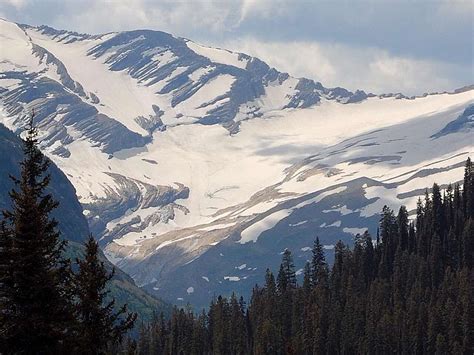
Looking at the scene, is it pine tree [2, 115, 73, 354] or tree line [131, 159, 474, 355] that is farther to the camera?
tree line [131, 159, 474, 355]

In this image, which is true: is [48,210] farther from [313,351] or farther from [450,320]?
[313,351]

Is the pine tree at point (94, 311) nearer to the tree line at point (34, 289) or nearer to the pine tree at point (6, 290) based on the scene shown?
the tree line at point (34, 289)

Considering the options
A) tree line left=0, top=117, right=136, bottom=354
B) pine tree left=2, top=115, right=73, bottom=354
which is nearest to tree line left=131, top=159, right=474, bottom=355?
tree line left=0, top=117, right=136, bottom=354

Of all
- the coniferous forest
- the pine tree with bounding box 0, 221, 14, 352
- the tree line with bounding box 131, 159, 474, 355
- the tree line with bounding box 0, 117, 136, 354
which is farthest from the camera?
the tree line with bounding box 131, 159, 474, 355

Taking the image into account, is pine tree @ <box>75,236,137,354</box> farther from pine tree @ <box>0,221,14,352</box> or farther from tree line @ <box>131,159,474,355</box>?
tree line @ <box>131,159,474,355</box>

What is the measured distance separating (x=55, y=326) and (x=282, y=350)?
14303 centimetres

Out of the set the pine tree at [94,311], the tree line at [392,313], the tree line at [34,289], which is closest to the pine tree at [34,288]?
the tree line at [34,289]

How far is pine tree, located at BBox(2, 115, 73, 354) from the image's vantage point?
39812mm

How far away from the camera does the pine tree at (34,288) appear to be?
39.8 m

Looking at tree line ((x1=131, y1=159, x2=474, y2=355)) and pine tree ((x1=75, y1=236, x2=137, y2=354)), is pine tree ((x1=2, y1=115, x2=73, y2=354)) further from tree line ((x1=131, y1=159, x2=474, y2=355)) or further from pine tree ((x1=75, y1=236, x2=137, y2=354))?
tree line ((x1=131, y1=159, x2=474, y2=355))

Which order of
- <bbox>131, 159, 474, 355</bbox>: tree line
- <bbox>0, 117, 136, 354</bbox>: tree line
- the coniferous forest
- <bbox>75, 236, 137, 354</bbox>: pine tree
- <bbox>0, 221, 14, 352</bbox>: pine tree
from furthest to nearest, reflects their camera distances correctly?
<bbox>131, 159, 474, 355</bbox>: tree line < <bbox>75, 236, 137, 354</bbox>: pine tree < the coniferous forest < <bbox>0, 117, 136, 354</bbox>: tree line < <bbox>0, 221, 14, 352</bbox>: pine tree

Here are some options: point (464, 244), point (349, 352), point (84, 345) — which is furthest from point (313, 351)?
point (84, 345)

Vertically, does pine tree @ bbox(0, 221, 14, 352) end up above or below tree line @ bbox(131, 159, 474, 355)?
above

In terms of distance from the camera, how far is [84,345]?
4244 cm
